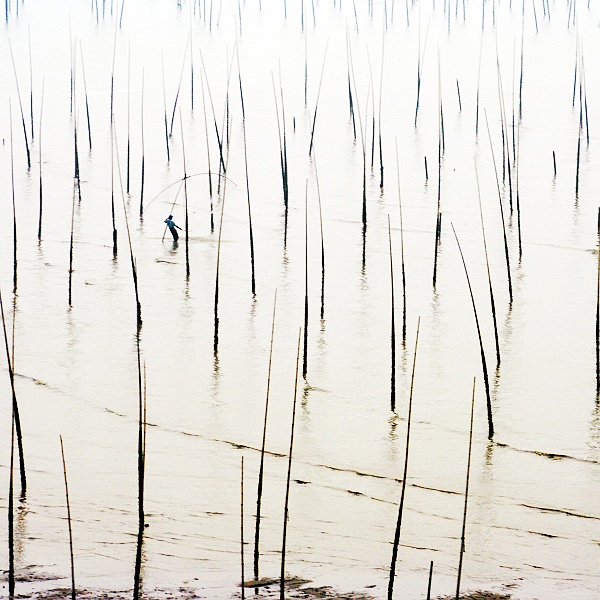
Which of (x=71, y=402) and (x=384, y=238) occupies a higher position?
(x=384, y=238)

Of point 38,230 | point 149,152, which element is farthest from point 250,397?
point 149,152

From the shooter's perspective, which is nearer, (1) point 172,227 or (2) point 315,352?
(2) point 315,352

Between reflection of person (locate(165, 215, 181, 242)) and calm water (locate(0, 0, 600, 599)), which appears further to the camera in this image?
reflection of person (locate(165, 215, 181, 242))

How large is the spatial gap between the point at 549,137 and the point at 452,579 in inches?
133

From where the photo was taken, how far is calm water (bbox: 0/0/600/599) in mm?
1688

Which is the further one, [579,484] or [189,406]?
[189,406]

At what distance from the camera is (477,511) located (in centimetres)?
179

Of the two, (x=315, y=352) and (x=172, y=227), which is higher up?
(x=172, y=227)

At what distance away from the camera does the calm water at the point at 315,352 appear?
5.54 feet

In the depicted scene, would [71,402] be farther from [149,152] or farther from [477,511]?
[149,152]

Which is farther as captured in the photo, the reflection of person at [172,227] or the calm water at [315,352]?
the reflection of person at [172,227]

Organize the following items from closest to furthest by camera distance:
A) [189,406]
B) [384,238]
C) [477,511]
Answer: [477,511] < [189,406] < [384,238]

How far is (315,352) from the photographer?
2.53 metres

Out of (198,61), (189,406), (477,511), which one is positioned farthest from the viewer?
(198,61)
